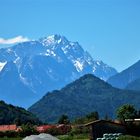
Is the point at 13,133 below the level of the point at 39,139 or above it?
above

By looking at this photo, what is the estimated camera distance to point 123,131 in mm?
96250

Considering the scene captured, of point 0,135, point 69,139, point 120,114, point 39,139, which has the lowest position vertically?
point 39,139

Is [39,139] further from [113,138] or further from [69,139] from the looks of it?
[69,139]

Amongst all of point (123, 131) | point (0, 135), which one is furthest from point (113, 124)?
point (0, 135)

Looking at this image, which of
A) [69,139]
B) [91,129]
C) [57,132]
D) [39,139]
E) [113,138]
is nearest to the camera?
[39,139]

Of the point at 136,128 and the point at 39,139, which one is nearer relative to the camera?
the point at 39,139

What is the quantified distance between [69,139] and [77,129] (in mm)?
29215

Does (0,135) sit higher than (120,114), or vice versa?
(120,114)

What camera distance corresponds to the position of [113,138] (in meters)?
70.2

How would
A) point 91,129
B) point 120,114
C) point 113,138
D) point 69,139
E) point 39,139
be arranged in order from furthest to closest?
point 120,114 < point 91,129 < point 69,139 < point 113,138 < point 39,139

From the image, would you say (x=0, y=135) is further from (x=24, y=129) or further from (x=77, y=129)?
(x=77, y=129)

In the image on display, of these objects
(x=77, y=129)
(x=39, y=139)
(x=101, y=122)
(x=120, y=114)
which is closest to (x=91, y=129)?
(x=101, y=122)

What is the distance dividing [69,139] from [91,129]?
12.6 m

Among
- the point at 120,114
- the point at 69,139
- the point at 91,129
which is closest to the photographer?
the point at 69,139
